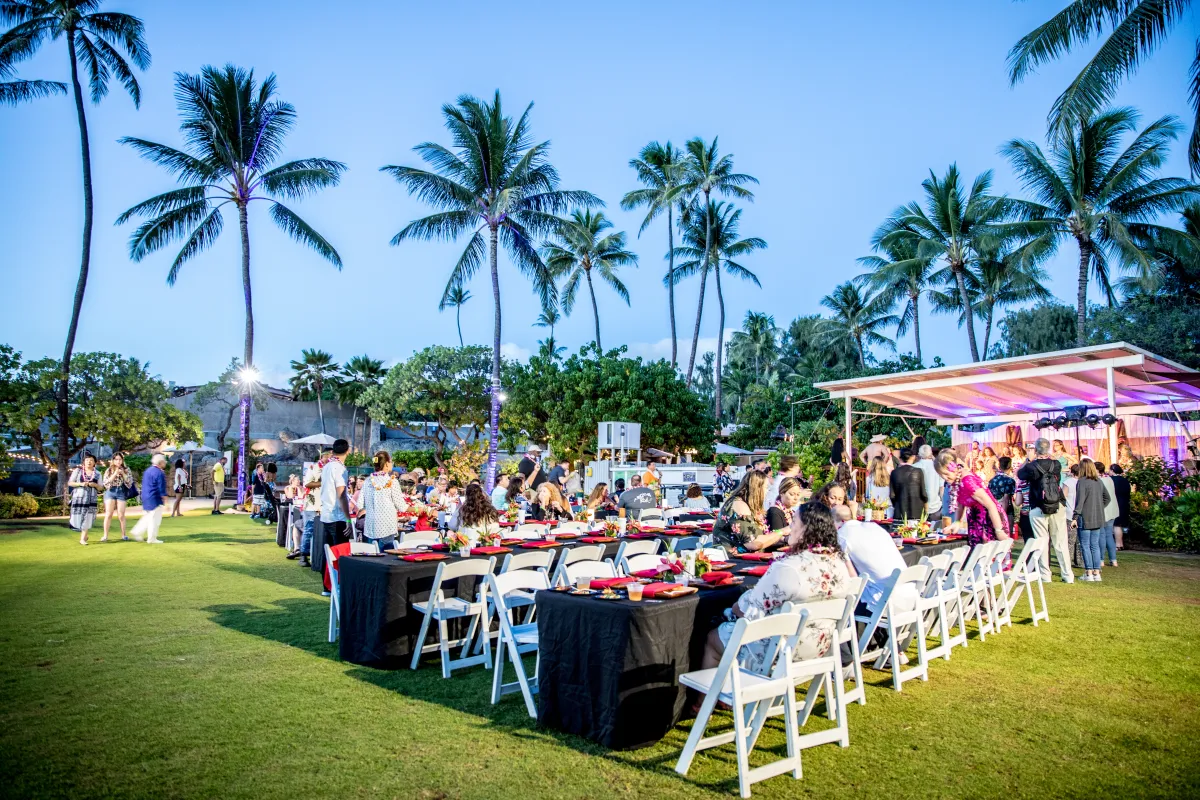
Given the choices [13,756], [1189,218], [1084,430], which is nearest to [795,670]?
[13,756]

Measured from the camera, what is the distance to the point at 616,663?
3.74 m

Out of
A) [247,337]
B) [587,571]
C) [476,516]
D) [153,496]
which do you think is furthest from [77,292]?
[587,571]

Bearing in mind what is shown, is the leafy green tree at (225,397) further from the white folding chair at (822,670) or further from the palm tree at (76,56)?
the white folding chair at (822,670)

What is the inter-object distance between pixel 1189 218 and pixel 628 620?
2845cm

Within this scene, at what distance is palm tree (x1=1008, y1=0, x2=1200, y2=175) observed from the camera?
404 inches

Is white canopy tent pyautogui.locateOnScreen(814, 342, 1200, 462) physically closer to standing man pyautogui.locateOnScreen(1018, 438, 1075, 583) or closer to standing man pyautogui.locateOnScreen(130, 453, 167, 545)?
standing man pyautogui.locateOnScreen(1018, 438, 1075, 583)

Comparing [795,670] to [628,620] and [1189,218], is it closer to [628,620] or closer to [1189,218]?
[628,620]

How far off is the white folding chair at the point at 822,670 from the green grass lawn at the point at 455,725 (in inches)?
4.2

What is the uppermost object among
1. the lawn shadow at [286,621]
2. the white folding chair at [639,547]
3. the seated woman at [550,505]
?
the seated woman at [550,505]

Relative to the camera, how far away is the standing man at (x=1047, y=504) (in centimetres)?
870

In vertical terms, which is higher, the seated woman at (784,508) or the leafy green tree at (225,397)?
the leafy green tree at (225,397)

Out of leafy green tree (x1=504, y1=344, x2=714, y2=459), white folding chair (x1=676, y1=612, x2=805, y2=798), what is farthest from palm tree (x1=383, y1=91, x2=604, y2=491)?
white folding chair (x1=676, y1=612, x2=805, y2=798)

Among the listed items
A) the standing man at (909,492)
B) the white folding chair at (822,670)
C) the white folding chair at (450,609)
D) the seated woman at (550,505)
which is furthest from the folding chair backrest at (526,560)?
the standing man at (909,492)

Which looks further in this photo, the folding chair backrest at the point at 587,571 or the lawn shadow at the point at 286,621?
the lawn shadow at the point at 286,621
